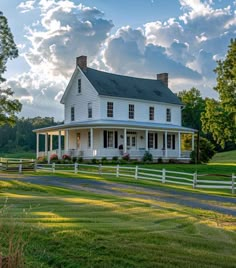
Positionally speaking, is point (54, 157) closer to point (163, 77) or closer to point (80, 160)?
point (80, 160)

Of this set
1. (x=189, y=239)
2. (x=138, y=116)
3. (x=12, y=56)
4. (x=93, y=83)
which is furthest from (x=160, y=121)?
(x=189, y=239)

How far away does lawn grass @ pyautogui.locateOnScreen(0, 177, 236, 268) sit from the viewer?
7082 millimetres

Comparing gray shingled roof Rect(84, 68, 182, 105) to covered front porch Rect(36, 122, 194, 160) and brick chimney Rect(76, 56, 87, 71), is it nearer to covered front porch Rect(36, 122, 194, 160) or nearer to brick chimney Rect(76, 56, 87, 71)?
brick chimney Rect(76, 56, 87, 71)

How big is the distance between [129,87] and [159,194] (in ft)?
84.2

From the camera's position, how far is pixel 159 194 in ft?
55.5

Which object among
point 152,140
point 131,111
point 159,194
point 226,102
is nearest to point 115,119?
point 131,111

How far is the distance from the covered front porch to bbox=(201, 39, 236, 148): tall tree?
19.0 ft

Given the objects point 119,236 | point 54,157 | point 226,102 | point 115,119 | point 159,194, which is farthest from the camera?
point 115,119

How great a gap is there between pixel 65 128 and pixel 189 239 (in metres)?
29.5

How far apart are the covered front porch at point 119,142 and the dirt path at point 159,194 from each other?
13307 millimetres

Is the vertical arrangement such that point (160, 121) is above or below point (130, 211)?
above

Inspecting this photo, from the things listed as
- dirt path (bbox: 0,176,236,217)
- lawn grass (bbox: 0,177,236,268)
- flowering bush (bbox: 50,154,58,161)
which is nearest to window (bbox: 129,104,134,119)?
flowering bush (bbox: 50,154,58,161)

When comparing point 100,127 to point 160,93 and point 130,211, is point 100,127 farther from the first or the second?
point 130,211

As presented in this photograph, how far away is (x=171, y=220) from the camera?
34.2 feet
